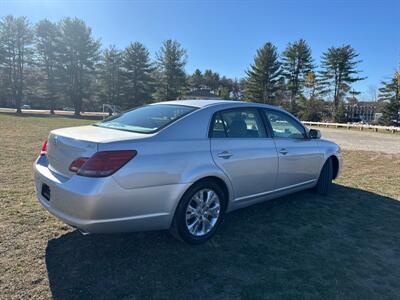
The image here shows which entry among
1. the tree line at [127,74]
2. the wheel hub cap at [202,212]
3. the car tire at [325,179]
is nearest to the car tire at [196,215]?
the wheel hub cap at [202,212]

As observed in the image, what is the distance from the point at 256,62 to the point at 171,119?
51.0 m

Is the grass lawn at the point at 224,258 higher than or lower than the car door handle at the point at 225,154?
lower

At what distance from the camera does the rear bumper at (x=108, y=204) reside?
266 cm

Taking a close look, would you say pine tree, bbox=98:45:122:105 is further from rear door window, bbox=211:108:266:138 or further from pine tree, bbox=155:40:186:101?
rear door window, bbox=211:108:266:138

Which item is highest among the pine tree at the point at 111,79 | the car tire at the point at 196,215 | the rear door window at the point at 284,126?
the pine tree at the point at 111,79

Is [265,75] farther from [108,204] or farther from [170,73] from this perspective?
[108,204]

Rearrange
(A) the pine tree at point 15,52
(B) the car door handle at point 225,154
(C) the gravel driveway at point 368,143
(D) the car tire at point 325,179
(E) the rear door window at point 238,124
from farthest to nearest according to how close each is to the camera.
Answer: (A) the pine tree at point 15,52, (C) the gravel driveway at point 368,143, (D) the car tire at point 325,179, (E) the rear door window at point 238,124, (B) the car door handle at point 225,154

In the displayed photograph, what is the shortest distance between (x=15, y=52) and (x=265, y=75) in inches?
1420

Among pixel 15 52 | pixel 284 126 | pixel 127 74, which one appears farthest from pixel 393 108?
pixel 15 52

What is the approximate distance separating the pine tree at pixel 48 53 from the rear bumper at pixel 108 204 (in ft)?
143

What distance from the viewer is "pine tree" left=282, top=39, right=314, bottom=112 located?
52219 mm

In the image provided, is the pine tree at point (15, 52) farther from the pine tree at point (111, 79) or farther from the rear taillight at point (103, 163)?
the rear taillight at point (103, 163)

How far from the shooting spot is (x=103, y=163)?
8.80 ft

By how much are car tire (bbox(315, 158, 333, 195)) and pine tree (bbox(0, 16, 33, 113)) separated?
4227cm
